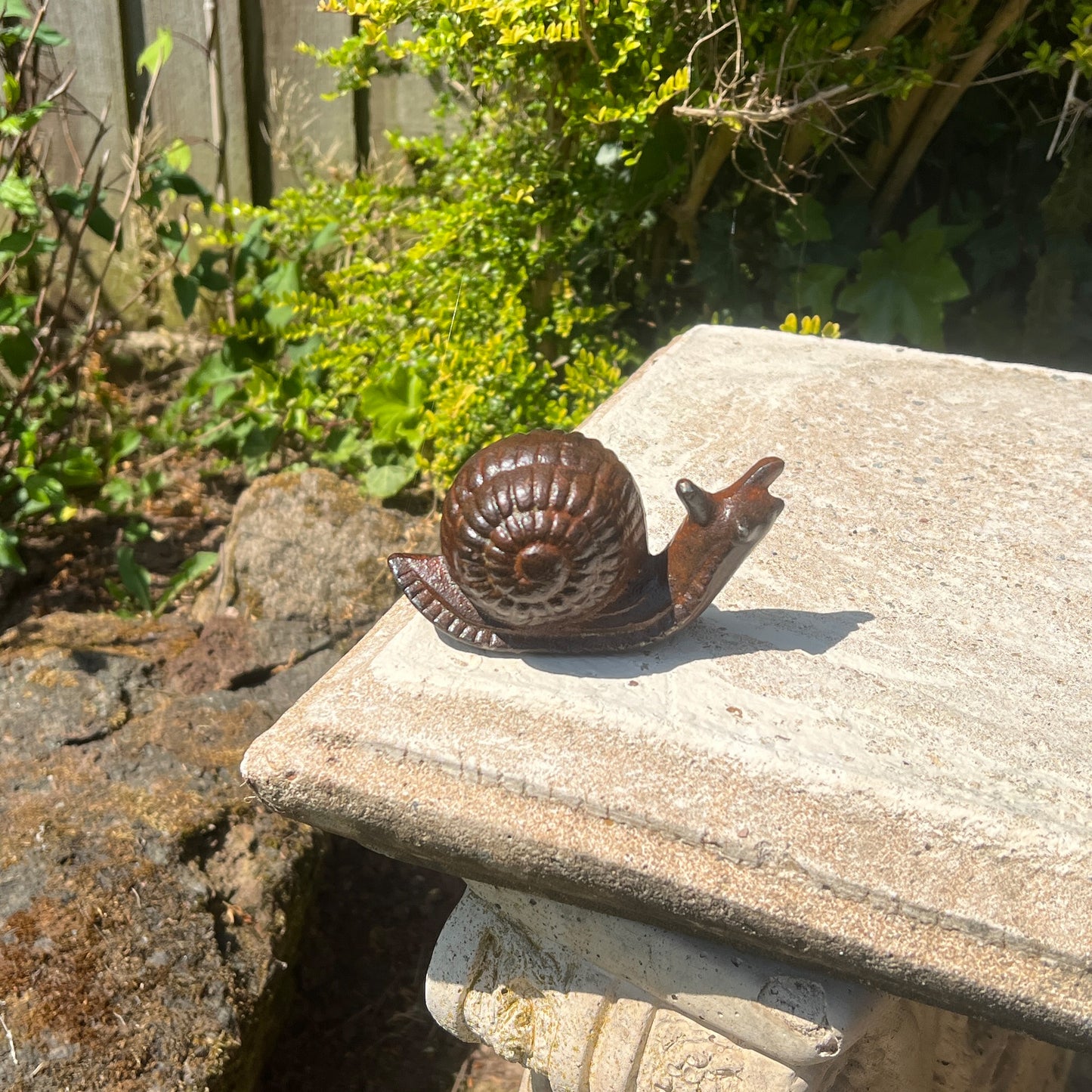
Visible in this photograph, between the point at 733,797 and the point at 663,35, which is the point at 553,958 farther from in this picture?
the point at 663,35

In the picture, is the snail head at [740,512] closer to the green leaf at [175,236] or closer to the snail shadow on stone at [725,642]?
the snail shadow on stone at [725,642]

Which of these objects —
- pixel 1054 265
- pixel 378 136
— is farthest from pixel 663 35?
pixel 378 136

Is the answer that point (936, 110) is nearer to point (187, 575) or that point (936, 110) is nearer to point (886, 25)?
point (886, 25)

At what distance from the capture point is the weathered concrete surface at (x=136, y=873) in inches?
52.0

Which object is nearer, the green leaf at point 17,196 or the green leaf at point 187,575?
the green leaf at point 17,196

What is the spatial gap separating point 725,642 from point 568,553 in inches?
9.2

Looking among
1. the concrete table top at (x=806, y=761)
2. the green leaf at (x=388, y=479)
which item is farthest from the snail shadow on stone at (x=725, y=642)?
the green leaf at (x=388, y=479)

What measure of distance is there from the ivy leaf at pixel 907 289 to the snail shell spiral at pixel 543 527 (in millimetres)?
1523

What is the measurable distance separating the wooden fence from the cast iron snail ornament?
2.08 metres

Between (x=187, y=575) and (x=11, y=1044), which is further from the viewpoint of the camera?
(x=187, y=575)

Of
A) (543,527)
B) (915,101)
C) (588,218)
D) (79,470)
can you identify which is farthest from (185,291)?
(543,527)

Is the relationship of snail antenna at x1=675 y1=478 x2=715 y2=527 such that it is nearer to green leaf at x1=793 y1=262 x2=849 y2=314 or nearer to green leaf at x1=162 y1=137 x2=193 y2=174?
green leaf at x1=793 y1=262 x2=849 y2=314

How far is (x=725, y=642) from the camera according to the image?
44.0 inches

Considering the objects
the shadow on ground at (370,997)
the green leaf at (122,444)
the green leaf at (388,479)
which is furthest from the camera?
the green leaf at (122,444)
